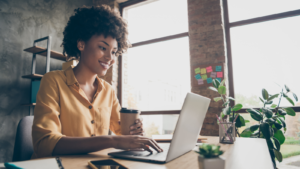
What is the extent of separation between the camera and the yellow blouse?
0.83 meters

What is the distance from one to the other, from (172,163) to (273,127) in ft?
6.23

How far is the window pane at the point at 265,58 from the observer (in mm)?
2500

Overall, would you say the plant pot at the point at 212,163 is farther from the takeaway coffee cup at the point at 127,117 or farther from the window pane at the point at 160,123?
the window pane at the point at 160,123

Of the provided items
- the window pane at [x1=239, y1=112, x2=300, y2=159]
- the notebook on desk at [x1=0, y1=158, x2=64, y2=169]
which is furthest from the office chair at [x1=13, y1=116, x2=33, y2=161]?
the window pane at [x1=239, y1=112, x2=300, y2=159]

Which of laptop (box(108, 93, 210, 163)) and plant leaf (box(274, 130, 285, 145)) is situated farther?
plant leaf (box(274, 130, 285, 145))

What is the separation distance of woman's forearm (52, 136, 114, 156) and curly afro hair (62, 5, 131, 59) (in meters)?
0.76

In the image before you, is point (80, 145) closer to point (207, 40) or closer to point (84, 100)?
point (84, 100)

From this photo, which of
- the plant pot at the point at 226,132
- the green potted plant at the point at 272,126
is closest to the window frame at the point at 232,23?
the green potted plant at the point at 272,126

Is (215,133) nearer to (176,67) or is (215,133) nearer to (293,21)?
(176,67)

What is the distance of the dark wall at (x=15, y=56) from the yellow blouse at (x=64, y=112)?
194 centimetres

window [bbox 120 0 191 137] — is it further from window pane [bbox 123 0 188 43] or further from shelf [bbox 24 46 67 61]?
shelf [bbox 24 46 67 61]

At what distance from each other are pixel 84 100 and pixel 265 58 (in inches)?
100

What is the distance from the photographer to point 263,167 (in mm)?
572

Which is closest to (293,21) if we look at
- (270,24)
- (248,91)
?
(270,24)
